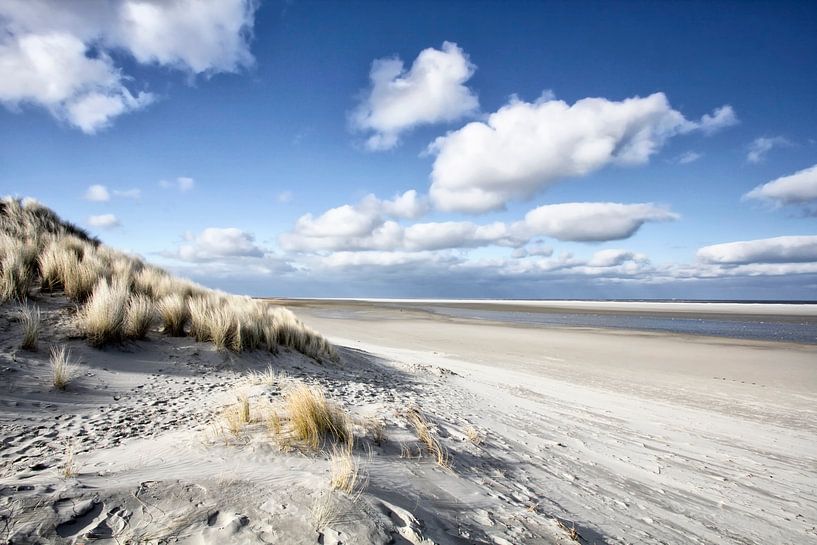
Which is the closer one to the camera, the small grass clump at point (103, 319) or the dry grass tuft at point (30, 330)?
the dry grass tuft at point (30, 330)

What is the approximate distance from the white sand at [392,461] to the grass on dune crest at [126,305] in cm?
40

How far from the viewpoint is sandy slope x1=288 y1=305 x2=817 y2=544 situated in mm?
3995

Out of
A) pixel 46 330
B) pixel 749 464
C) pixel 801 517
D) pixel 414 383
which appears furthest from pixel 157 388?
pixel 749 464

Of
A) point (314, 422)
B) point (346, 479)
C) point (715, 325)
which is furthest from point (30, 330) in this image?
point (715, 325)

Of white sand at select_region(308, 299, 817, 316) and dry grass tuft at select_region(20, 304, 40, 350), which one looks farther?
white sand at select_region(308, 299, 817, 316)

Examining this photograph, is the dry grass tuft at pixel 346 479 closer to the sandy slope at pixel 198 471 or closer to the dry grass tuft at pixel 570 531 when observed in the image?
the sandy slope at pixel 198 471

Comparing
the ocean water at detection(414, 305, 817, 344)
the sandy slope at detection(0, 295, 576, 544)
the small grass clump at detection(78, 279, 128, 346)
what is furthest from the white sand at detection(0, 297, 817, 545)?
the ocean water at detection(414, 305, 817, 344)

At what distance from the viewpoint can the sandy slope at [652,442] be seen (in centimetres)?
400

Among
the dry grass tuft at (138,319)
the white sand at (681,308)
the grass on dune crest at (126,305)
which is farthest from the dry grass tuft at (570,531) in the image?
the white sand at (681,308)

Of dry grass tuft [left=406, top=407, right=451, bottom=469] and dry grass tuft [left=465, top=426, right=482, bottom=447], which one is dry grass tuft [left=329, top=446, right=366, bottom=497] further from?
dry grass tuft [left=465, top=426, right=482, bottom=447]

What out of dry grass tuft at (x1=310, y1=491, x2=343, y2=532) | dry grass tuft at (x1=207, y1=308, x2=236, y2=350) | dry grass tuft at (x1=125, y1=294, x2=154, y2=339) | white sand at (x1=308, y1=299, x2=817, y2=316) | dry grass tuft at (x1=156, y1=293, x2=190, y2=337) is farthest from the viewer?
white sand at (x1=308, y1=299, x2=817, y2=316)

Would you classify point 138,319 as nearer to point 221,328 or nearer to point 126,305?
point 126,305

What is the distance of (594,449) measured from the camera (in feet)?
19.4

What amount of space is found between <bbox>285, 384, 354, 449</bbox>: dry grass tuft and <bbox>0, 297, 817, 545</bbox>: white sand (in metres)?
0.25
